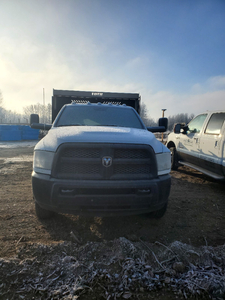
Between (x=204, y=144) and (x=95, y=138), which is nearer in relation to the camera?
(x=95, y=138)

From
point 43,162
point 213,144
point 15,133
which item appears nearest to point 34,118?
point 43,162

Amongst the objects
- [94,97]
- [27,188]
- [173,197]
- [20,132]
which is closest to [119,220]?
[173,197]

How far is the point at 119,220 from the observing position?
311 cm

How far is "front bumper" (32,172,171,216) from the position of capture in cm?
231

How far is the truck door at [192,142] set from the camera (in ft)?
17.9

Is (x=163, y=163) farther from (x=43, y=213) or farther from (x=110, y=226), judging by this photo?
(x=43, y=213)

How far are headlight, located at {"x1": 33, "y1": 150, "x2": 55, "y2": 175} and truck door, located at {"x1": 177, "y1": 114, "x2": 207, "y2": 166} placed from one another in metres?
4.35

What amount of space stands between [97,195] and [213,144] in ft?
12.0

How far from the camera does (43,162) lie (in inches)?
98.1

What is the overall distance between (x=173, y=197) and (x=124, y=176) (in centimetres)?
239

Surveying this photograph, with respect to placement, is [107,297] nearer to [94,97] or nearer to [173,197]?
[173,197]

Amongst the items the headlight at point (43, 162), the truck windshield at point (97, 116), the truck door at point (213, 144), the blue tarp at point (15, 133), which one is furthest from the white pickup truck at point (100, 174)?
the blue tarp at point (15, 133)

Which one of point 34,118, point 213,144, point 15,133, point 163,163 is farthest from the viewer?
point 15,133

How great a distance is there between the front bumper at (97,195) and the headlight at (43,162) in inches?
3.3
